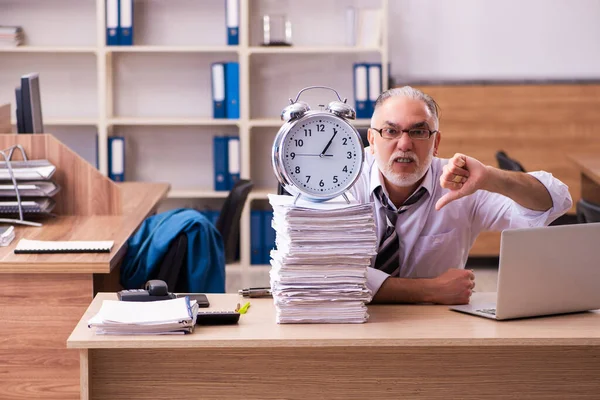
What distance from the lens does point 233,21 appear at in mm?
5742

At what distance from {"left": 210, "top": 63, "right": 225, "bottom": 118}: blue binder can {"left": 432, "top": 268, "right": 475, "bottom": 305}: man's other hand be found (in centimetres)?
350

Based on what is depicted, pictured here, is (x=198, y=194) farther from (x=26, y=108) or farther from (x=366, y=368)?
(x=366, y=368)

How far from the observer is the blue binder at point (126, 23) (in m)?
5.72

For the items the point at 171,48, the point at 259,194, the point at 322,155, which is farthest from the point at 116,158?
the point at 322,155

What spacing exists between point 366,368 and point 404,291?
321 millimetres

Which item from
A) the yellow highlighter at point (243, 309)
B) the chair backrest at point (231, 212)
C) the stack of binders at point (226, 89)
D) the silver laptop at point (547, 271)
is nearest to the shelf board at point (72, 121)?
the stack of binders at point (226, 89)

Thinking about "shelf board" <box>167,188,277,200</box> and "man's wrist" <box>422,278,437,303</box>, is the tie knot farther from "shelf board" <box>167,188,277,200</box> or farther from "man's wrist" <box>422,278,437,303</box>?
"shelf board" <box>167,188,277,200</box>

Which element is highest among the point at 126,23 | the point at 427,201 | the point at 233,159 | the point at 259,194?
the point at 126,23

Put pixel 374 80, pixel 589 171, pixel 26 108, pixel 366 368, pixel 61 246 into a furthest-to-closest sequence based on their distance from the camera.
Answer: pixel 374 80
pixel 589 171
pixel 26 108
pixel 61 246
pixel 366 368

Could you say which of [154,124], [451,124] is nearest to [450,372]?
[451,124]

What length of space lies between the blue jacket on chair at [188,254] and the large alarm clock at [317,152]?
1087mm

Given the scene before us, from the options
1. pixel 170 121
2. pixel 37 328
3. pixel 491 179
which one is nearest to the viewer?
pixel 491 179

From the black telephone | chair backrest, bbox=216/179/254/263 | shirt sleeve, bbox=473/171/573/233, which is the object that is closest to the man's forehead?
shirt sleeve, bbox=473/171/573/233

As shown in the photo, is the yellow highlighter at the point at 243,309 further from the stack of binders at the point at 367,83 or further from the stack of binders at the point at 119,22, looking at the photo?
the stack of binders at the point at 119,22
